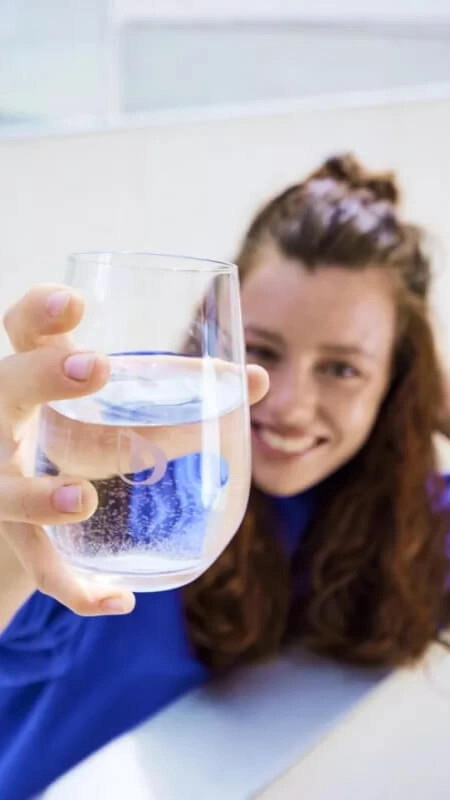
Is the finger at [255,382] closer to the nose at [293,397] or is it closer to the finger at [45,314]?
the finger at [45,314]

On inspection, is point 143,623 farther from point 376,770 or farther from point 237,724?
point 376,770

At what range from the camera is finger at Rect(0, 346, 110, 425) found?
13.5 inches

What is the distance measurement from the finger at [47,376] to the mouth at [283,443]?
505mm

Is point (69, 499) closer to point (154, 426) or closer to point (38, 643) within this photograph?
point (154, 426)

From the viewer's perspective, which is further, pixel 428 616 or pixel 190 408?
pixel 428 616

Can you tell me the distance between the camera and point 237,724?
78 cm

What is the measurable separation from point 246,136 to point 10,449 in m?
0.79

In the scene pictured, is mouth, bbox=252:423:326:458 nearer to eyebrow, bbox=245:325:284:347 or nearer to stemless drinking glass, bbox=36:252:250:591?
eyebrow, bbox=245:325:284:347

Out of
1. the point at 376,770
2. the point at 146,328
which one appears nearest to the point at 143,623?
the point at 376,770

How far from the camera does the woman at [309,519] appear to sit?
827 millimetres

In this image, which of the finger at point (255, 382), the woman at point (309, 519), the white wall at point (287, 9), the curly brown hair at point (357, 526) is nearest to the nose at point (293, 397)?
the woman at point (309, 519)

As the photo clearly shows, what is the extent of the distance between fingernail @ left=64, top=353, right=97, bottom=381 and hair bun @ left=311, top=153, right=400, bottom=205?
2.31ft

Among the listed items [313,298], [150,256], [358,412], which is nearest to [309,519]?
[358,412]

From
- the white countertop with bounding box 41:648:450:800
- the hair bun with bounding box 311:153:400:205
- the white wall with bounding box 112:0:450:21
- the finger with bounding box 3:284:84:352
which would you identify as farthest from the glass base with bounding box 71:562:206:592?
the white wall with bounding box 112:0:450:21
